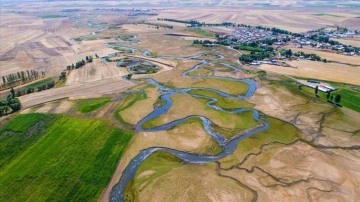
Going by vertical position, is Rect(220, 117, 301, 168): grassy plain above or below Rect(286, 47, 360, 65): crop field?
below

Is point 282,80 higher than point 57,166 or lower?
higher

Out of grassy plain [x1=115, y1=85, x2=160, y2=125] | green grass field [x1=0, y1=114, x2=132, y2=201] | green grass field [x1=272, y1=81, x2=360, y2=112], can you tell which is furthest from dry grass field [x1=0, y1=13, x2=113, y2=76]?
green grass field [x1=272, y1=81, x2=360, y2=112]

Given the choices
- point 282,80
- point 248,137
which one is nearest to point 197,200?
point 248,137

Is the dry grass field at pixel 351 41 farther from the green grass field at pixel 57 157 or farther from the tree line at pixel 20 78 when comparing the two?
the tree line at pixel 20 78

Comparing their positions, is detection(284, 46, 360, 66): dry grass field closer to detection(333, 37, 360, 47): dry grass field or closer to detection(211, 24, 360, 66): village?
detection(211, 24, 360, 66): village

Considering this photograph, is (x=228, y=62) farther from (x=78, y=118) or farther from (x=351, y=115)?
(x=78, y=118)

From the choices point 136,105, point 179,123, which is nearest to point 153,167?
point 179,123
